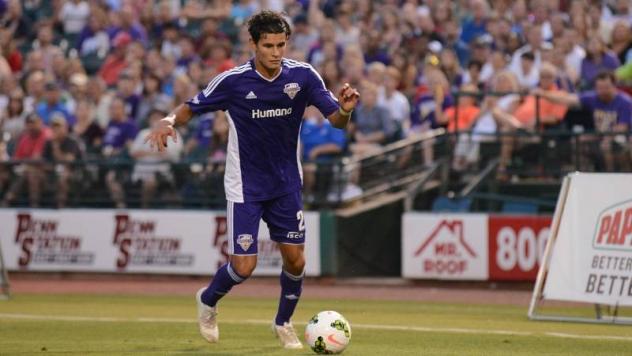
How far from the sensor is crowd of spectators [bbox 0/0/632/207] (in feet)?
61.4

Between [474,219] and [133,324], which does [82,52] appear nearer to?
[474,219]

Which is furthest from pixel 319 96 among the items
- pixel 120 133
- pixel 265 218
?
pixel 120 133

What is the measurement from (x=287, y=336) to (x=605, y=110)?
25.9 ft

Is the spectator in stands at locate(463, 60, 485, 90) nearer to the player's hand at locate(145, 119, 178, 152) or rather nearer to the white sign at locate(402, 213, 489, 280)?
the white sign at locate(402, 213, 489, 280)

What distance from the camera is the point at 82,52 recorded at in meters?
26.2

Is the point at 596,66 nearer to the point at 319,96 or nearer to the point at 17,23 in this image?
the point at 319,96

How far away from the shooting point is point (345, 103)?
10.3m

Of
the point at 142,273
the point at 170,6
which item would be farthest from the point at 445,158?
the point at 170,6

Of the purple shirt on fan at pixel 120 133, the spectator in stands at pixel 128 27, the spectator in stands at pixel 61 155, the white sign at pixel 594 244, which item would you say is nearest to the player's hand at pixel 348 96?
the white sign at pixel 594 244

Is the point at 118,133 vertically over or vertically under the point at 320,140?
over

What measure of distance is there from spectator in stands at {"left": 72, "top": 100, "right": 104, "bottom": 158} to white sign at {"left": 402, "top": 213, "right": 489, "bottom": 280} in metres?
5.89

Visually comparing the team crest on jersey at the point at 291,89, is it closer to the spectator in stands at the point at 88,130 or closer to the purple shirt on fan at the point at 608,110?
the purple shirt on fan at the point at 608,110

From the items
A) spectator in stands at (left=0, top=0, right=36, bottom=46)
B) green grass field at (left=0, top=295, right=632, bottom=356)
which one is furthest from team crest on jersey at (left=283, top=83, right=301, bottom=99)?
spectator in stands at (left=0, top=0, right=36, bottom=46)

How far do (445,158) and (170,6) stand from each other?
8999mm
